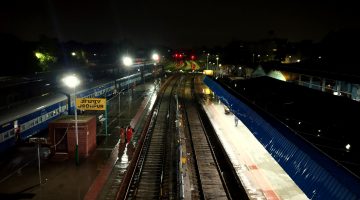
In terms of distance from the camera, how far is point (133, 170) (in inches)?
679

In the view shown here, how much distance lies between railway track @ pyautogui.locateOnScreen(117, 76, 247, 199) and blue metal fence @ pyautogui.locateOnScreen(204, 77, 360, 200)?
3043mm

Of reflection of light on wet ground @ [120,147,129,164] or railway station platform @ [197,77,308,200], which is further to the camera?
reflection of light on wet ground @ [120,147,129,164]

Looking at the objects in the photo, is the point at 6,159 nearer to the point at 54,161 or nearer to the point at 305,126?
the point at 54,161

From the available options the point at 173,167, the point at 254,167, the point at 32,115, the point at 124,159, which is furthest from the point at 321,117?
the point at 32,115

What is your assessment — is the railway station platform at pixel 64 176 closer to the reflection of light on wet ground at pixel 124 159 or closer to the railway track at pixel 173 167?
the reflection of light on wet ground at pixel 124 159

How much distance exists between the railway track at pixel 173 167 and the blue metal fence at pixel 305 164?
120 inches

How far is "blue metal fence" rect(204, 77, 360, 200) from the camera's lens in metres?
8.85

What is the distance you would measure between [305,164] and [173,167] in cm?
897

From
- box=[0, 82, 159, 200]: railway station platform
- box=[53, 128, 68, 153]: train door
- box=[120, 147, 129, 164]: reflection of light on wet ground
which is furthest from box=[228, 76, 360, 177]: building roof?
box=[53, 128, 68, 153]: train door

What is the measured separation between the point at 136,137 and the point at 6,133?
8.49 m

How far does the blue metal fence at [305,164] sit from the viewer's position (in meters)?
8.85

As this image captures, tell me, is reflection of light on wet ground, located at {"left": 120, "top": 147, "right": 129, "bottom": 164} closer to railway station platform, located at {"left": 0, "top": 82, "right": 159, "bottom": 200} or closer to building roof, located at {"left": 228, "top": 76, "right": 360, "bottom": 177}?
railway station platform, located at {"left": 0, "top": 82, "right": 159, "bottom": 200}

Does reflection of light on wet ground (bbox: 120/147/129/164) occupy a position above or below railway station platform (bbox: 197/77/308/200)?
above

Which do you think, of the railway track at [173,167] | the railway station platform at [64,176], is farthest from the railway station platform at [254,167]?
the railway station platform at [64,176]
